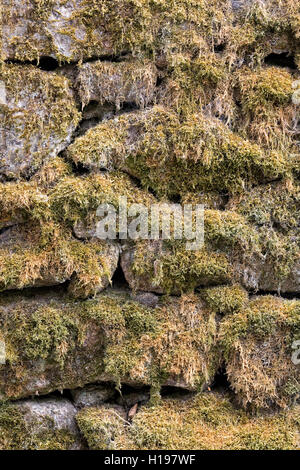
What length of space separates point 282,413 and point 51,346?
6.78 feet

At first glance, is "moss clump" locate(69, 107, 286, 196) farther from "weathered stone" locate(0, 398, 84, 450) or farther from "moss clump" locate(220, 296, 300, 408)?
"weathered stone" locate(0, 398, 84, 450)

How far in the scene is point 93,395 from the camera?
156 inches

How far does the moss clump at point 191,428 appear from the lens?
3648 millimetres

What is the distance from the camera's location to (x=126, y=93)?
167 inches

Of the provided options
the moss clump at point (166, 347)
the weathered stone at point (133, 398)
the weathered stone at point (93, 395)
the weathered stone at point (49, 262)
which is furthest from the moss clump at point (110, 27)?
the weathered stone at point (133, 398)

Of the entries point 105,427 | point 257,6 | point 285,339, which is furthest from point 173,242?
point 257,6

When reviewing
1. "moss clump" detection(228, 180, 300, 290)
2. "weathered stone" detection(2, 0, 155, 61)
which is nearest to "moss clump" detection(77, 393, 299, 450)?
"moss clump" detection(228, 180, 300, 290)

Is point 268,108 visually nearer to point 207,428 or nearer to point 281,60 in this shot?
point 281,60

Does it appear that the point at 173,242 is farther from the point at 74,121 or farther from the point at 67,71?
the point at 67,71

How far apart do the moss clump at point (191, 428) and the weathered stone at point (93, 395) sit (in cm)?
10

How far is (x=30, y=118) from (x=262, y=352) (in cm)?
290

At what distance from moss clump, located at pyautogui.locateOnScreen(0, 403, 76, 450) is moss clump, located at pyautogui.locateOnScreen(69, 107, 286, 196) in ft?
7.25

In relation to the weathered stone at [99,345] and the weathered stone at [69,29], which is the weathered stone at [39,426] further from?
the weathered stone at [69,29]
